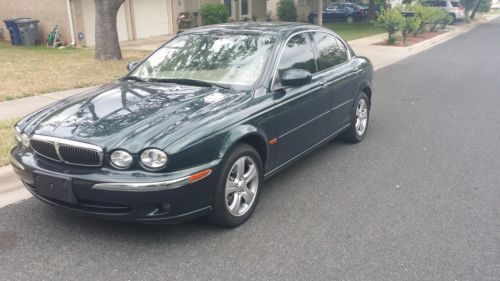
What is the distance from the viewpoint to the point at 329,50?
18.6 feet

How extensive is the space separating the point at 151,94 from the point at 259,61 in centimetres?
107

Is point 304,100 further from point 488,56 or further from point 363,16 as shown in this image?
point 363,16

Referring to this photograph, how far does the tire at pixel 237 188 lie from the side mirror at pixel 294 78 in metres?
0.80

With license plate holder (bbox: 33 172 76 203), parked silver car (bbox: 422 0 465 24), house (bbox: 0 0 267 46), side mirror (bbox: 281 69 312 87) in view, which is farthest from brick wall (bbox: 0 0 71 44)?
parked silver car (bbox: 422 0 465 24)

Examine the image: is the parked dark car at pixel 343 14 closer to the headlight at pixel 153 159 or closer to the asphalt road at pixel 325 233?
the asphalt road at pixel 325 233

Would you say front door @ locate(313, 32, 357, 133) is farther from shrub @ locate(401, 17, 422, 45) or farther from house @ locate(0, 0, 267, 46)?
shrub @ locate(401, 17, 422, 45)

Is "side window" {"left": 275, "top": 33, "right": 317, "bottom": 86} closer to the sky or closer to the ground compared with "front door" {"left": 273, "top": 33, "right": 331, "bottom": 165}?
closer to the sky

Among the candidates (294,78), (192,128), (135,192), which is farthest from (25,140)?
(294,78)

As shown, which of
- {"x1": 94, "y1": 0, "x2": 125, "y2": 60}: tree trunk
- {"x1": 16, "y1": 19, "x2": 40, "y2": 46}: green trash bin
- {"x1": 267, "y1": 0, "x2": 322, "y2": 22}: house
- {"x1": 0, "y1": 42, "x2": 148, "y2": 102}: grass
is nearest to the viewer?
{"x1": 0, "y1": 42, "x2": 148, "y2": 102}: grass

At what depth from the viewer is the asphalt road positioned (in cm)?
333

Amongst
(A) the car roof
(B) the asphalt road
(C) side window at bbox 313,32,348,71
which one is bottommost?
(B) the asphalt road

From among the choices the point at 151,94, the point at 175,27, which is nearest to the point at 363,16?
the point at 175,27

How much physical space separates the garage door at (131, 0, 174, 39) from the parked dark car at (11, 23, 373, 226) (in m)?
15.4

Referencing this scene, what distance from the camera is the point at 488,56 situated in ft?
54.2
